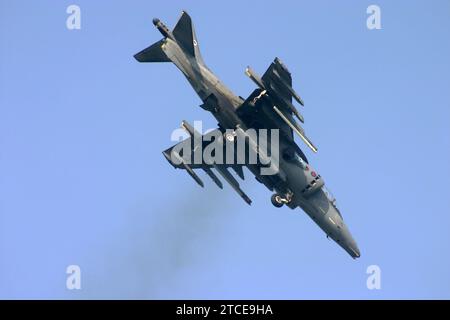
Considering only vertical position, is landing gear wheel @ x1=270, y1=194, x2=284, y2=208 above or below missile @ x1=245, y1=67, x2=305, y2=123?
below

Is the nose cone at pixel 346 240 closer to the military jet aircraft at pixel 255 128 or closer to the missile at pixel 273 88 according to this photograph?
the military jet aircraft at pixel 255 128

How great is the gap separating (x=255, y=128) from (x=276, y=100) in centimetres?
194

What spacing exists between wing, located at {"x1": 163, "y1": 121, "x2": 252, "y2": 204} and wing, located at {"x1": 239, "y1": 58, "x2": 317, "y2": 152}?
8.55ft

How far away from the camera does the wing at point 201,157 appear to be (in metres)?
41.0

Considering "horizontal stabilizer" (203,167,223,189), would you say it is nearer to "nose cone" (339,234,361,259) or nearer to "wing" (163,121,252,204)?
"wing" (163,121,252,204)

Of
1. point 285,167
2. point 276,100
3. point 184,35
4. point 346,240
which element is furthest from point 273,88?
point 346,240

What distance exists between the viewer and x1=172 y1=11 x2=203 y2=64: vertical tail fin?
128ft

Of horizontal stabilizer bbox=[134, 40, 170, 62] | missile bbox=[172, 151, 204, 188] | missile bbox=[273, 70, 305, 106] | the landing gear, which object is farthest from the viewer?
the landing gear

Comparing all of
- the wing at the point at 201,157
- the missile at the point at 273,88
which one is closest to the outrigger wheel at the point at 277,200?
the wing at the point at 201,157

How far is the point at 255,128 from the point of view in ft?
130

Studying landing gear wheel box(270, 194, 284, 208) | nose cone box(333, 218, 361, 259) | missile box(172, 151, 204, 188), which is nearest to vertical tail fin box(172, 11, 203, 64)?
missile box(172, 151, 204, 188)

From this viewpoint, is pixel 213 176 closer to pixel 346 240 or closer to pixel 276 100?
pixel 276 100
